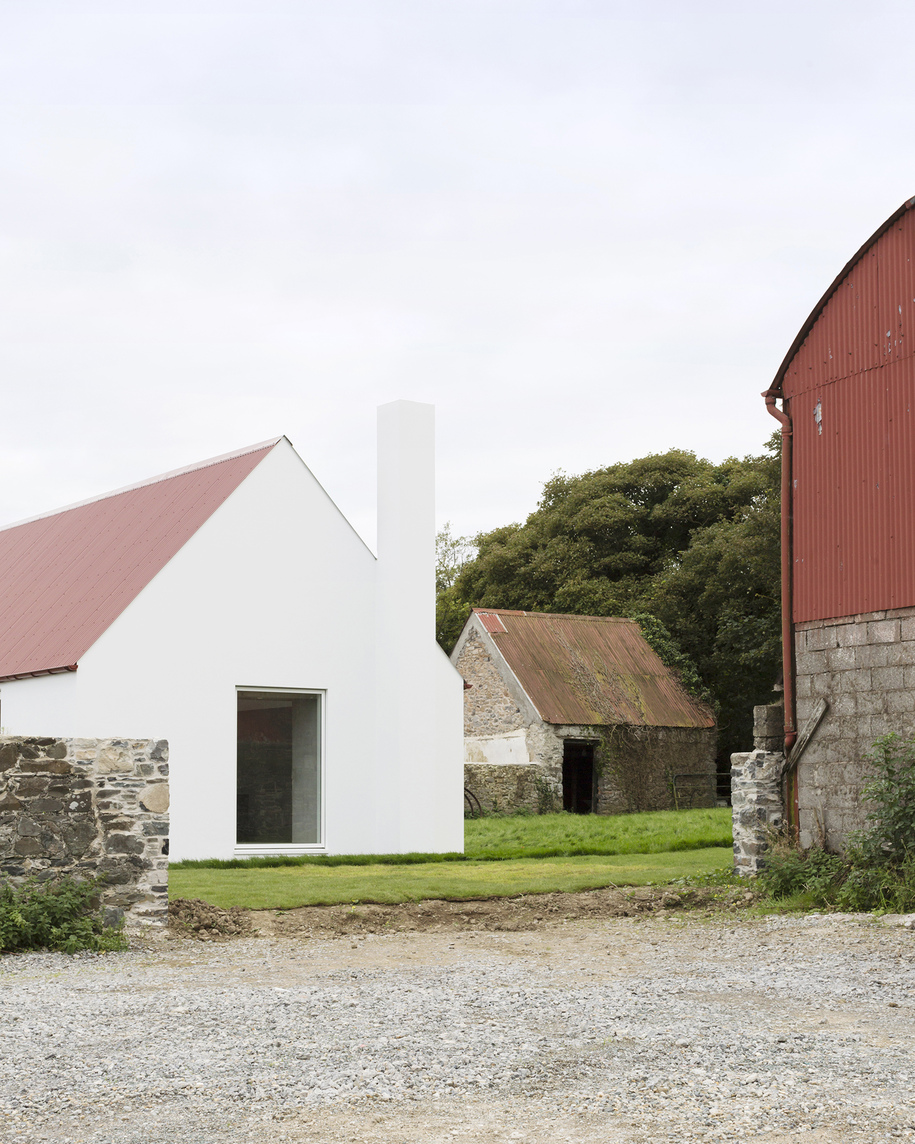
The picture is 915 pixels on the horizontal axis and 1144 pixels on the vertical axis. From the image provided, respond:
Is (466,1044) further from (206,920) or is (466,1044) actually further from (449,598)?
(449,598)

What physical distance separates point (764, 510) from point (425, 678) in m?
17.0

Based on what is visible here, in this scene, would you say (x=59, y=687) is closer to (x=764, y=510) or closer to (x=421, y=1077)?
(x=421, y=1077)

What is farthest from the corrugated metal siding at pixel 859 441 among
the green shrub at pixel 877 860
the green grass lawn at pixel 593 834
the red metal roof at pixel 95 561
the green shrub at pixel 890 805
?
the red metal roof at pixel 95 561

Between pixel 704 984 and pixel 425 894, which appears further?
pixel 425 894

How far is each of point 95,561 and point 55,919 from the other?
10369 millimetres

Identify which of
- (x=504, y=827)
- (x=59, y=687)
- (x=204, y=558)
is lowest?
(x=504, y=827)

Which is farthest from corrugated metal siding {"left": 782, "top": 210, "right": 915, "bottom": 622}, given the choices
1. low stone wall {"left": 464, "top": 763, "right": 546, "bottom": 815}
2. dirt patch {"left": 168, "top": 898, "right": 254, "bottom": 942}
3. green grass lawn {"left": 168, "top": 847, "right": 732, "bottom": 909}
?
low stone wall {"left": 464, "top": 763, "right": 546, "bottom": 815}

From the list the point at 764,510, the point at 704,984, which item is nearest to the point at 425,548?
the point at 704,984

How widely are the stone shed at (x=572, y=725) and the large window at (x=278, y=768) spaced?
1064 cm

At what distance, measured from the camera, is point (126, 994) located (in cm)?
779

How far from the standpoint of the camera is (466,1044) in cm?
617

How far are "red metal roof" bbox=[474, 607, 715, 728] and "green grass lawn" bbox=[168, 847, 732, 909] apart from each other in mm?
12404

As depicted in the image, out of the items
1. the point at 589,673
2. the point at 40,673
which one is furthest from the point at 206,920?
the point at 589,673

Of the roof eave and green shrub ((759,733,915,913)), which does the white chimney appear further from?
green shrub ((759,733,915,913))
